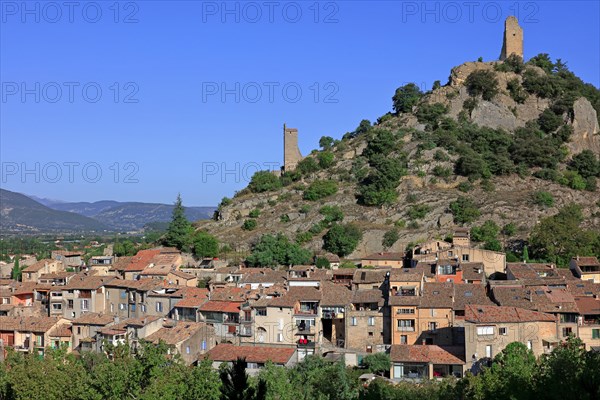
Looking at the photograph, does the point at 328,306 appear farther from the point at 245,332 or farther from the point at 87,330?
the point at 87,330

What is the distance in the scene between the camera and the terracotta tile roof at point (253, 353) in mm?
40312

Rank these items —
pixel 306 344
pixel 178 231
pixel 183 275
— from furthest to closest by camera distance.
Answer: pixel 178 231 → pixel 183 275 → pixel 306 344

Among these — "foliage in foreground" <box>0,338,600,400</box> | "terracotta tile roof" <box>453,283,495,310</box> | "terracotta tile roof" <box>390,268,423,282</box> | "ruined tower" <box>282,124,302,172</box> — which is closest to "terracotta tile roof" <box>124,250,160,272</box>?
"terracotta tile roof" <box>390,268,423,282</box>

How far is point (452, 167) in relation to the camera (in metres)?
74.2

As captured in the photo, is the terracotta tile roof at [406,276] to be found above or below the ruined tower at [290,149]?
below

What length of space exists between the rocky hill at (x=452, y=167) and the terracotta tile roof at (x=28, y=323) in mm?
21701

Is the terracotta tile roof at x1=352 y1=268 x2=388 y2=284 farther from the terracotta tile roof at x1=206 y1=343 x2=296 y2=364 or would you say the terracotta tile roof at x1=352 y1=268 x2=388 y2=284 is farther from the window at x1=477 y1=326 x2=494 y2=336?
the window at x1=477 y1=326 x2=494 y2=336

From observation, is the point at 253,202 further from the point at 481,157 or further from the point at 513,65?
the point at 513,65

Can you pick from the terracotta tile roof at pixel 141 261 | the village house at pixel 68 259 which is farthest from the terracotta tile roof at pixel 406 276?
the village house at pixel 68 259

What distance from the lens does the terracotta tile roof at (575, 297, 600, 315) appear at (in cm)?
4238

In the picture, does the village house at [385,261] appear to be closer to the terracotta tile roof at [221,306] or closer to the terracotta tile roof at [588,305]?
the terracotta tile roof at [221,306]

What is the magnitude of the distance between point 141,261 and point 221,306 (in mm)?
15477

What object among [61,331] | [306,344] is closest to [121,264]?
[61,331]

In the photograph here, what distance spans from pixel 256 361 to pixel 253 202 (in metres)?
38.1
